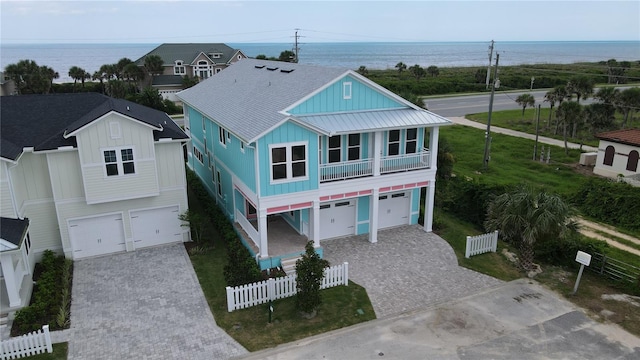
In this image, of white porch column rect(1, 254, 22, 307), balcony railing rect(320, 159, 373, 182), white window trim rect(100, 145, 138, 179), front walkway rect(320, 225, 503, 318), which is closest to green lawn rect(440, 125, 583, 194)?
front walkway rect(320, 225, 503, 318)

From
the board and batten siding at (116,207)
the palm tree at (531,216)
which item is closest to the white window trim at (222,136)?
the board and batten siding at (116,207)

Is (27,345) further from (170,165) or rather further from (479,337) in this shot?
(479,337)

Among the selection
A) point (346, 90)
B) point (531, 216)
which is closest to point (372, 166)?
point (346, 90)

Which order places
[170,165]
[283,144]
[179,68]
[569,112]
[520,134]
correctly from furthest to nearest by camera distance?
[179,68], [520,134], [569,112], [170,165], [283,144]

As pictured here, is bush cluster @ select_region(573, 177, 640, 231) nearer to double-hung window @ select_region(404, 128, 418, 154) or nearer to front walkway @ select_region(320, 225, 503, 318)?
front walkway @ select_region(320, 225, 503, 318)

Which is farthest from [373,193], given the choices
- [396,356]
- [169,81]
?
[169,81]

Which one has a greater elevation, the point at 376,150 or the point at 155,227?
the point at 376,150

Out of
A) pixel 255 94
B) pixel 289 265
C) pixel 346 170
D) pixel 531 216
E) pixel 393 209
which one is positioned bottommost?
pixel 289 265
